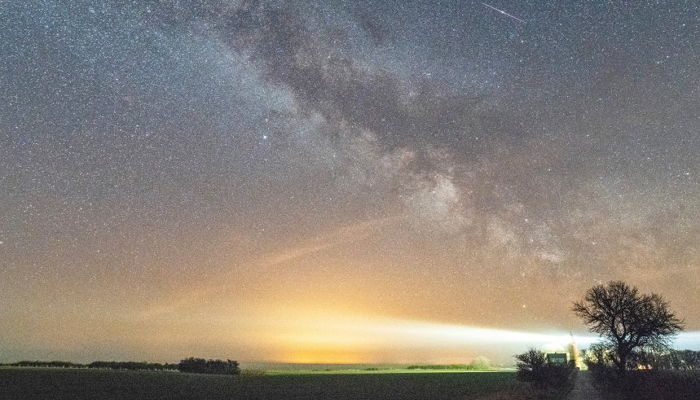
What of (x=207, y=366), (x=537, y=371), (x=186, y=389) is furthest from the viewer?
(x=207, y=366)

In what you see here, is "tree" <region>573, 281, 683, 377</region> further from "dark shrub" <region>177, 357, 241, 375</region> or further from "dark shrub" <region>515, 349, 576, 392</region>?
"dark shrub" <region>177, 357, 241, 375</region>

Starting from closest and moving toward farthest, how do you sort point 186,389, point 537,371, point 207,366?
point 537,371, point 186,389, point 207,366

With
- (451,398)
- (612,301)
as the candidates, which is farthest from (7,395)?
(612,301)

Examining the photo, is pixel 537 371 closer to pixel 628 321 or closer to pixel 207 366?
pixel 628 321

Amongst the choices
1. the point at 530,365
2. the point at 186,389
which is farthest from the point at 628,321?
the point at 186,389

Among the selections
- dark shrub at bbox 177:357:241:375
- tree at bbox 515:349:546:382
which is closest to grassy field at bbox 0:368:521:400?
tree at bbox 515:349:546:382

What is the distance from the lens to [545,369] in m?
42.4

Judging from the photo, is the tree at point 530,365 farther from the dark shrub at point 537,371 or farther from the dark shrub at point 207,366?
the dark shrub at point 207,366

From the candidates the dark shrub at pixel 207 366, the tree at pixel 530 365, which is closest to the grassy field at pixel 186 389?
the tree at pixel 530 365

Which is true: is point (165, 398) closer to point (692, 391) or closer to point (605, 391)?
point (692, 391)

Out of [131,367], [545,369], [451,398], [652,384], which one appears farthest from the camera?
[131,367]

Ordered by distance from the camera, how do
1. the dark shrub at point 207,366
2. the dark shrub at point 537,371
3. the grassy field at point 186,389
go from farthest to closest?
1. the dark shrub at point 207,366
2. the dark shrub at point 537,371
3. the grassy field at point 186,389

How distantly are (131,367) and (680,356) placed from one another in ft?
427

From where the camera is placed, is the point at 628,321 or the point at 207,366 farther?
the point at 207,366
